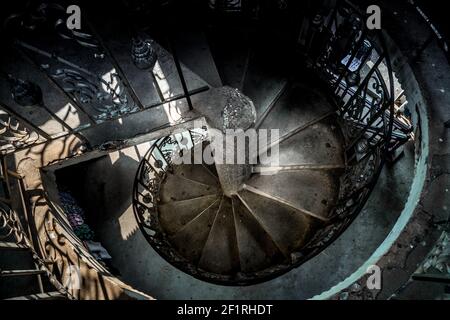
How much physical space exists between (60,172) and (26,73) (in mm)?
2479

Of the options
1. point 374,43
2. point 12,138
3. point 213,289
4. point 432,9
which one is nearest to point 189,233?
point 213,289

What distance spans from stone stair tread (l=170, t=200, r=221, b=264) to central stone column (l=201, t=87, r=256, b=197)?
2.44ft

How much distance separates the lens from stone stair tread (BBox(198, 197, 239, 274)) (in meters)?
6.73

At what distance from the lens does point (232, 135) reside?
6.09m

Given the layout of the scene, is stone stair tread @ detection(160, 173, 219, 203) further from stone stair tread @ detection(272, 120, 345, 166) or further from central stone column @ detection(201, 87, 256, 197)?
stone stair tread @ detection(272, 120, 345, 166)

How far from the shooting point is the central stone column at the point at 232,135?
224 inches

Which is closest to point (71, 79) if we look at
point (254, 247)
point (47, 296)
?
point (47, 296)

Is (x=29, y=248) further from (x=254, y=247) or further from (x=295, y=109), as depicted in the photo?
(x=295, y=109)

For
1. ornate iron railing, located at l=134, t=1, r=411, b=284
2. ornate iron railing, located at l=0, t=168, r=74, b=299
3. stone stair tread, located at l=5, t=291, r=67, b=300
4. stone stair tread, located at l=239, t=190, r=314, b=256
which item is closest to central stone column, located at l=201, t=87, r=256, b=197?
stone stair tread, located at l=239, t=190, r=314, b=256

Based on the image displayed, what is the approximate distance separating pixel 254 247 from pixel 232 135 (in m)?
2.22

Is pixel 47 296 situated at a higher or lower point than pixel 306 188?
lower

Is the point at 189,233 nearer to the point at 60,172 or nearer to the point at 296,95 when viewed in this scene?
the point at 60,172

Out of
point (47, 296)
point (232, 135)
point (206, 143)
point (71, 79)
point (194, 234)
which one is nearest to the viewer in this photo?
point (47, 296)

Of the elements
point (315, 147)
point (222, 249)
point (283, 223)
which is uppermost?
point (315, 147)
